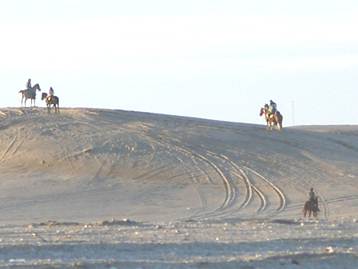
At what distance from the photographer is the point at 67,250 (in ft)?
75.7

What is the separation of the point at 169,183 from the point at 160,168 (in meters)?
2.10

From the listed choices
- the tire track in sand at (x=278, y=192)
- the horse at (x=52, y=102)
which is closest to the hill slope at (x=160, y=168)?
the tire track in sand at (x=278, y=192)

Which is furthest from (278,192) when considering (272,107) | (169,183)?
(272,107)

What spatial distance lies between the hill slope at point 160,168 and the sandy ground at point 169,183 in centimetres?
5

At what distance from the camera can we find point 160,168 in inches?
2181

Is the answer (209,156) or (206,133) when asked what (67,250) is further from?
(206,133)

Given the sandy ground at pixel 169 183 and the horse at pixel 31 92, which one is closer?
the sandy ground at pixel 169 183

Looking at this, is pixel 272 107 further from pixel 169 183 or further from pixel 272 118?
pixel 169 183

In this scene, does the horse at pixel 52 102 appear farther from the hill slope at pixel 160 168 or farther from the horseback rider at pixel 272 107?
the horseback rider at pixel 272 107

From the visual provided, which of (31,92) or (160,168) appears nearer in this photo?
(160,168)

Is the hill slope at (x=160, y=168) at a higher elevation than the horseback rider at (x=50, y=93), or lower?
lower

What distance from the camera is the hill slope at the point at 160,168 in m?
48.2

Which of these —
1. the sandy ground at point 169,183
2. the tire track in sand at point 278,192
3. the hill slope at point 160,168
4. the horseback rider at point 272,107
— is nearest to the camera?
the sandy ground at point 169,183

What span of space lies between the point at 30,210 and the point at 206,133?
16894mm
